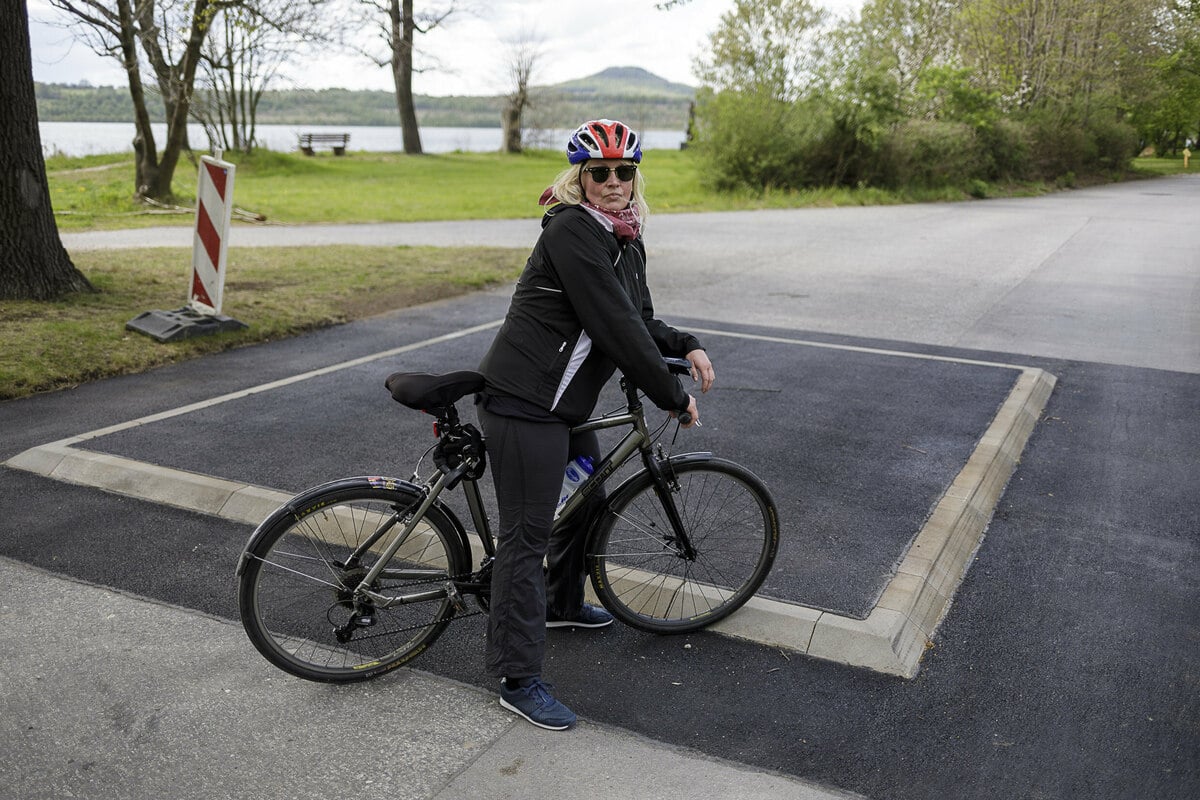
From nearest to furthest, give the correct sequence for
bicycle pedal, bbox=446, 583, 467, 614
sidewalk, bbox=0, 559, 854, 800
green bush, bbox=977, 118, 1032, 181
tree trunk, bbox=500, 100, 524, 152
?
1. sidewalk, bbox=0, 559, 854, 800
2. bicycle pedal, bbox=446, 583, 467, 614
3. green bush, bbox=977, 118, 1032, 181
4. tree trunk, bbox=500, 100, 524, 152

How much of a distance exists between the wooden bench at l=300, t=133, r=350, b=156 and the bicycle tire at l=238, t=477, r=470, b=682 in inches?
1636

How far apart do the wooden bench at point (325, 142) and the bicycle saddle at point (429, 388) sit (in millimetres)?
41797

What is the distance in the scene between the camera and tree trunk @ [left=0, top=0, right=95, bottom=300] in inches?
368

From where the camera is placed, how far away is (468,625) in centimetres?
424

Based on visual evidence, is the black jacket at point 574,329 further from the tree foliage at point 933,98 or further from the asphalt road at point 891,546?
the tree foliage at point 933,98

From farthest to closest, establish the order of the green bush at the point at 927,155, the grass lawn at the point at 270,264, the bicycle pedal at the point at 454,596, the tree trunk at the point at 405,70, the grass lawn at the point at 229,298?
the tree trunk at the point at 405,70, the green bush at the point at 927,155, the grass lawn at the point at 270,264, the grass lawn at the point at 229,298, the bicycle pedal at the point at 454,596

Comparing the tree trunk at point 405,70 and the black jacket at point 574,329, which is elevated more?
the tree trunk at point 405,70

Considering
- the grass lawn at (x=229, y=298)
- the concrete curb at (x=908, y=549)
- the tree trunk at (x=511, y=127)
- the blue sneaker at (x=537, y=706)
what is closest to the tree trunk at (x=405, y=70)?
the tree trunk at (x=511, y=127)

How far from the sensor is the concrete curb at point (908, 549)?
406 cm

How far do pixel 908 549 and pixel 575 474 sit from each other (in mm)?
1892

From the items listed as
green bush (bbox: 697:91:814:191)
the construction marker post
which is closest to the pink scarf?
the construction marker post

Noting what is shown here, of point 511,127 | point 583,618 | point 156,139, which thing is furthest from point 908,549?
point 511,127

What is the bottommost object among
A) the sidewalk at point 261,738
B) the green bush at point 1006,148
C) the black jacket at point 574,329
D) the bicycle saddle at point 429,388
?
the sidewalk at point 261,738

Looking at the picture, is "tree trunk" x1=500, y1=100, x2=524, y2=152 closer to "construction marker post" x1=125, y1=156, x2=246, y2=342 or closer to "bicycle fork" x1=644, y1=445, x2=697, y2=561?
"construction marker post" x1=125, y1=156, x2=246, y2=342
